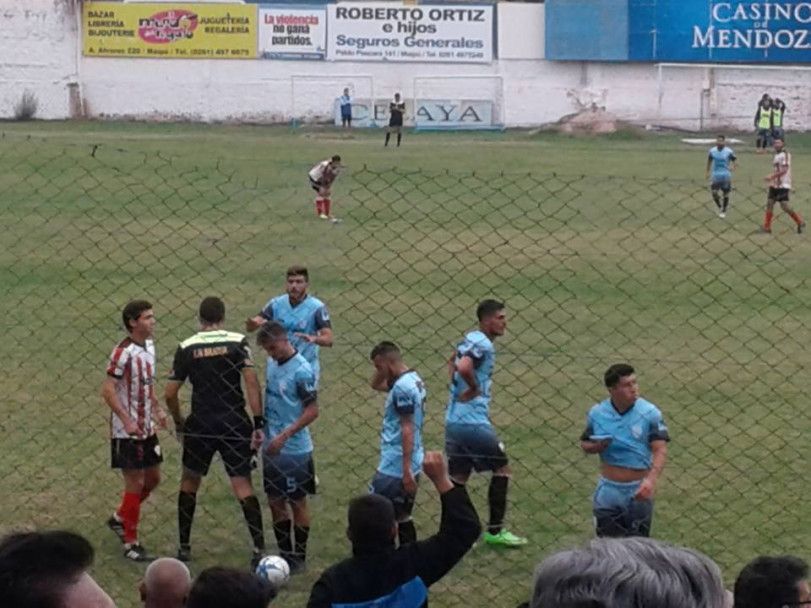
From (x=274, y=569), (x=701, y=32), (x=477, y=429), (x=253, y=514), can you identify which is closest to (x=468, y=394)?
(x=477, y=429)

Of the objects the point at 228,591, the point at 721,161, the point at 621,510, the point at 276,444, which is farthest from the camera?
the point at 721,161

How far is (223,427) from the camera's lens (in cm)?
963

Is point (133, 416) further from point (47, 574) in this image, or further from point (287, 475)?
point (47, 574)

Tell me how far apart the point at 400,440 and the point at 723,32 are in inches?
1686

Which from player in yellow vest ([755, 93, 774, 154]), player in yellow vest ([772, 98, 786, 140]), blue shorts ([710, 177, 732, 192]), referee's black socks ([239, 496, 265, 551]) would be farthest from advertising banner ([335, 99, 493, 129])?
referee's black socks ([239, 496, 265, 551])

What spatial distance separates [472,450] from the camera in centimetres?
1004

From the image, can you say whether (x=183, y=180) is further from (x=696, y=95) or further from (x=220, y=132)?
(x=696, y=95)

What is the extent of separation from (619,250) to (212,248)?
6.00 metres

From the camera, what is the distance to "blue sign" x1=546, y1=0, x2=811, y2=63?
4938cm

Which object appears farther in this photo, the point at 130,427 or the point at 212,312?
the point at 212,312

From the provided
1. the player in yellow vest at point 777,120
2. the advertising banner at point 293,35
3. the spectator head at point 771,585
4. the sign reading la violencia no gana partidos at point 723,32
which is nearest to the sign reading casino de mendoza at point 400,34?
the advertising banner at point 293,35

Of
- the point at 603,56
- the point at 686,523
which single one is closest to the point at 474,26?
the point at 603,56

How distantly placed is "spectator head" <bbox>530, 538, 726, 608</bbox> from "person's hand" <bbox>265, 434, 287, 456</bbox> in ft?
21.2

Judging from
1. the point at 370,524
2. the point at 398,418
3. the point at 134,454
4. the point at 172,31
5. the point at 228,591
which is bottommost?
the point at 134,454
